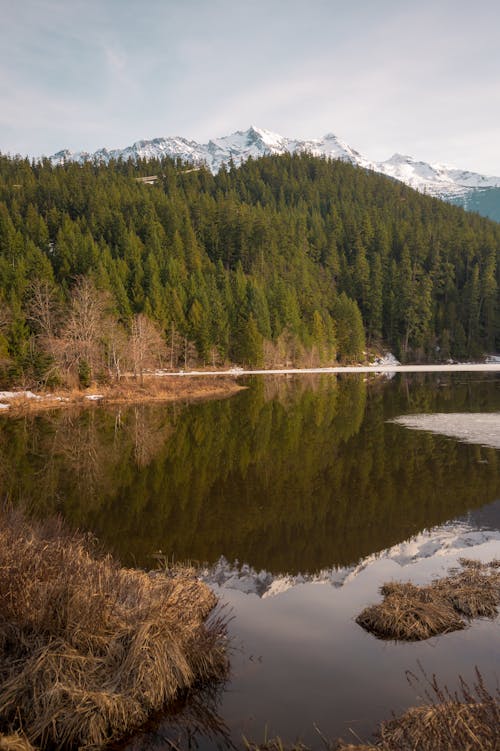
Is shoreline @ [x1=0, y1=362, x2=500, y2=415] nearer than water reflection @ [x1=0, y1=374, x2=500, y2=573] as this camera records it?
No

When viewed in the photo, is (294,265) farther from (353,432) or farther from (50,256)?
(353,432)

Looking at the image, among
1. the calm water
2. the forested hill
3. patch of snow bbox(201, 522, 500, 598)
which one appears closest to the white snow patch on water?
the calm water

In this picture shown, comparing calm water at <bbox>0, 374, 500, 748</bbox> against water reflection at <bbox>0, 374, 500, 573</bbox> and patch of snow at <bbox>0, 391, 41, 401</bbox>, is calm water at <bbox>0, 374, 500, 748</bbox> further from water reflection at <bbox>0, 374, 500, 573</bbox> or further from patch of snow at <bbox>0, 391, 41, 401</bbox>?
patch of snow at <bbox>0, 391, 41, 401</bbox>

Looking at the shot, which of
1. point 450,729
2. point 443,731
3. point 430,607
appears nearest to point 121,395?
point 430,607

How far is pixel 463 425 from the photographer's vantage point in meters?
29.6

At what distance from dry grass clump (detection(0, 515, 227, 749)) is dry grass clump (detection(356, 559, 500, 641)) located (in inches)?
111

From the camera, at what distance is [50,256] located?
112 m

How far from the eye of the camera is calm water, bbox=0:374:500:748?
23.1ft

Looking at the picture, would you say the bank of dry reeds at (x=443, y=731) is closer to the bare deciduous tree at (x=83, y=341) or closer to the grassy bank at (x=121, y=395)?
the grassy bank at (x=121, y=395)

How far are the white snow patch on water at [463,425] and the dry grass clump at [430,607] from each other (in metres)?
15.4

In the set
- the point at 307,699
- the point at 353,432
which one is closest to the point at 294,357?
the point at 353,432

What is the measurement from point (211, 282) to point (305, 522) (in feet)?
313

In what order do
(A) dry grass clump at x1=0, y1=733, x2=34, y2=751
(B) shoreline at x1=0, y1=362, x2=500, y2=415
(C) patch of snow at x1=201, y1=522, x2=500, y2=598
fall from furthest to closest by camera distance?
(B) shoreline at x1=0, y1=362, x2=500, y2=415 < (C) patch of snow at x1=201, y1=522, x2=500, y2=598 < (A) dry grass clump at x1=0, y1=733, x2=34, y2=751

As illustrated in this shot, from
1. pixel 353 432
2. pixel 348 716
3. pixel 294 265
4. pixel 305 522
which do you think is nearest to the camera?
pixel 348 716
